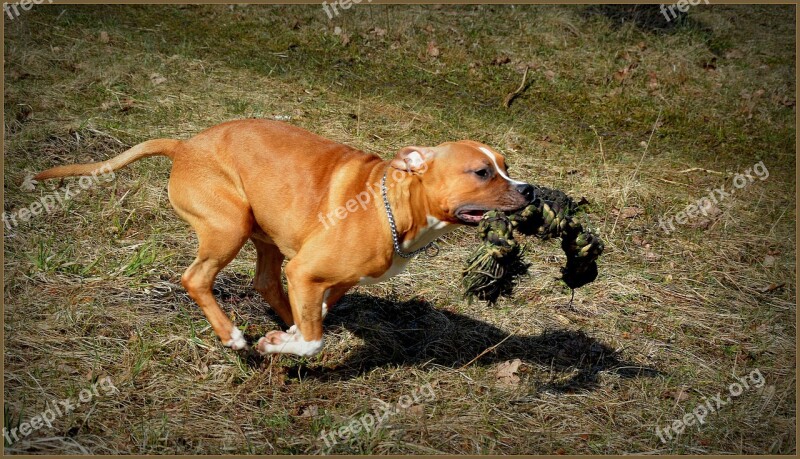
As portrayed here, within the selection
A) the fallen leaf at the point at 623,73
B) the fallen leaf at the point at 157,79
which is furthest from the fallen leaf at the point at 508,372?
the fallen leaf at the point at 623,73

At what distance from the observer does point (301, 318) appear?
475 centimetres

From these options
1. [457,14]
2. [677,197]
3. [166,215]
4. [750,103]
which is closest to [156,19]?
[457,14]

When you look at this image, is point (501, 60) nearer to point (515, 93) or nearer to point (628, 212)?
point (515, 93)

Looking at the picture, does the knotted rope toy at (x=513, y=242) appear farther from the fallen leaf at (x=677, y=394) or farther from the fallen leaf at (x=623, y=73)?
the fallen leaf at (x=623, y=73)

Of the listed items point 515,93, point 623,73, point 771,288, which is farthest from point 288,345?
point 623,73

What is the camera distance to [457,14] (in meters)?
11.4

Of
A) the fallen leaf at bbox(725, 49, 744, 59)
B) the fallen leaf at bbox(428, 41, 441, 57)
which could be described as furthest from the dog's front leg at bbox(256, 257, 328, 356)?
the fallen leaf at bbox(725, 49, 744, 59)

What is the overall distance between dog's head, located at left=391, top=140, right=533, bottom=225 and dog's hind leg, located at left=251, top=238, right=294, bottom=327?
1384mm

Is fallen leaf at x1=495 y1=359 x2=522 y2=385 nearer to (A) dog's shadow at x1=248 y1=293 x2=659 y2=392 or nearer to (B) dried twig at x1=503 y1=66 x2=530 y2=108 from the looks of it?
(A) dog's shadow at x1=248 y1=293 x2=659 y2=392

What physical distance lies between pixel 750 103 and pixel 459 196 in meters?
7.08

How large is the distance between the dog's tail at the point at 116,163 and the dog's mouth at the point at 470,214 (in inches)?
78.7

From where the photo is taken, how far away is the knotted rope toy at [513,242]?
4.38 m

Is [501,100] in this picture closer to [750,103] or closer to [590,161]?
[590,161]

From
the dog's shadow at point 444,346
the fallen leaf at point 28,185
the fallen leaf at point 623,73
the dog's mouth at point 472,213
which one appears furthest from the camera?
the fallen leaf at point 623,73
